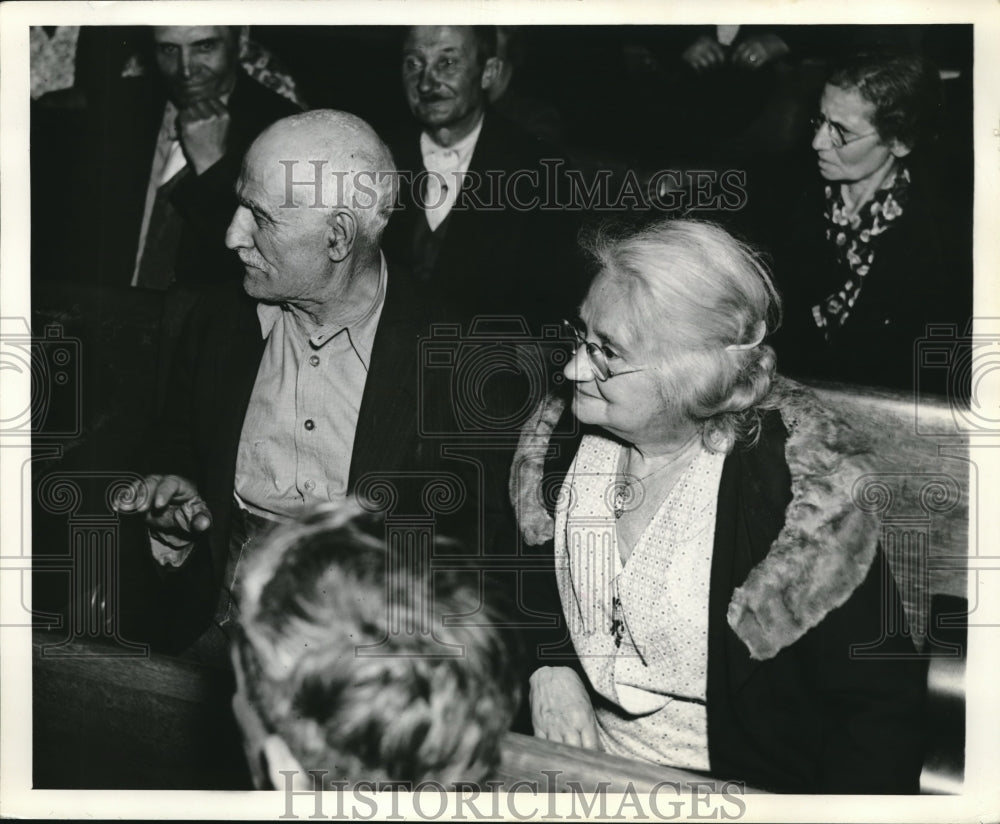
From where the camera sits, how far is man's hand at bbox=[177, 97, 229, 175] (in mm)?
2615

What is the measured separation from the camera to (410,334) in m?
2.59

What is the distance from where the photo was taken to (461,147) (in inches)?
102

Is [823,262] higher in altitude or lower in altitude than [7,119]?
lower

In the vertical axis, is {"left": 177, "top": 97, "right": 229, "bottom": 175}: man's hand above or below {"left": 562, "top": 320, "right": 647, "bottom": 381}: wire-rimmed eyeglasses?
above

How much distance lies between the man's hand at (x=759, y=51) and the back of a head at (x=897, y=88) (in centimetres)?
14

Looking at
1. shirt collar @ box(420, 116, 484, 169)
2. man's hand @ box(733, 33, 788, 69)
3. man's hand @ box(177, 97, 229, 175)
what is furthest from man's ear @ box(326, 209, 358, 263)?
man's hand @ box(733, 33, 788, 69)

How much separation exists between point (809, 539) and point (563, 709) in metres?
0.70

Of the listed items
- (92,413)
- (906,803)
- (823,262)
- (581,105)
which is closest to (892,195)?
(823,262)

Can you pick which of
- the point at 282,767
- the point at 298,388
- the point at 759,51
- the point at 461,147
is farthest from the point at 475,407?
the point at 759,51

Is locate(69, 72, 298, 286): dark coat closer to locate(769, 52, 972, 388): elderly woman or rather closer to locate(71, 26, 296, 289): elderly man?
locate(71, 26, 296, 289): elderly man

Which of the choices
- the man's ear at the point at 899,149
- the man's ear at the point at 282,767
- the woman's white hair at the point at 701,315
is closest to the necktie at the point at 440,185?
the woman's white hair at the point at 701,315

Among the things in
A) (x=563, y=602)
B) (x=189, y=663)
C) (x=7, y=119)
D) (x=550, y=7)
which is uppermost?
(x=550, y=7)

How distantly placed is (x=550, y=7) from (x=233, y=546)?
1520 millimetres

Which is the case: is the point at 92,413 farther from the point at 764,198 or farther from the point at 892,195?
the point at 892,195
